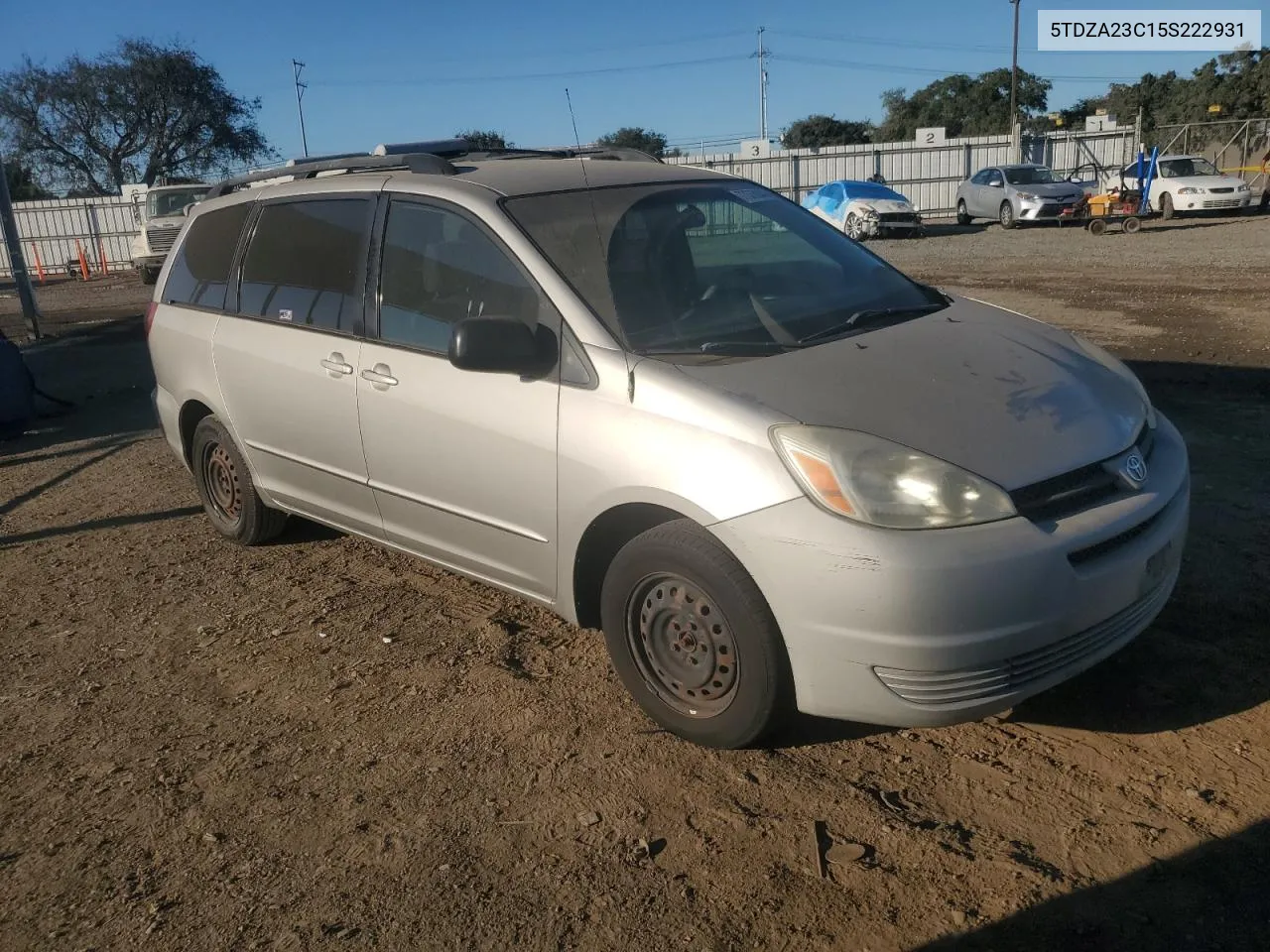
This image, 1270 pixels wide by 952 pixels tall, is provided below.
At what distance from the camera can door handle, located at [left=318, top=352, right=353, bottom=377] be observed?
4273 mm

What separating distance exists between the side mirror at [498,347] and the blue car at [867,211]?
23.3 metres

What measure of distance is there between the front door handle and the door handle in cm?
14

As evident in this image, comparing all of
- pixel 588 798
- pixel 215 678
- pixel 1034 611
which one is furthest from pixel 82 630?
pixel 1034 611

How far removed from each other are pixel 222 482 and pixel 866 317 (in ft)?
11.5

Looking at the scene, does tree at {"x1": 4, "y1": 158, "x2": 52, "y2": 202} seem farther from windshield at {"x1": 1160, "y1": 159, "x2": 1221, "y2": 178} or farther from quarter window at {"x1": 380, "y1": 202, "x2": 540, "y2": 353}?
quarter window at {"x1": 380, "y1": 202, "x2": 540, "y2": 353}

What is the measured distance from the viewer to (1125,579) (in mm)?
Result: 2986

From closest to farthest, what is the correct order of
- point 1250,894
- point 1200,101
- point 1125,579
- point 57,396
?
point 1250,894 < point 1125,579 < point 57,396 < point 1200,101

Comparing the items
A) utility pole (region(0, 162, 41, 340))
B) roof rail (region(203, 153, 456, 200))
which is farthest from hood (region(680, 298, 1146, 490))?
utility pole (region(0, 162, 41, 340))

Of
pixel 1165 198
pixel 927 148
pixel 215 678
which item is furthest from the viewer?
pixel 927 148

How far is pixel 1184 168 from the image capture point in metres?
26.4

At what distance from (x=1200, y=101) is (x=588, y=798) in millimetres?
58036

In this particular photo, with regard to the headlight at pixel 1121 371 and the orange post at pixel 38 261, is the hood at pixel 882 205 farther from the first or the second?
the orange post at pixel 38 261

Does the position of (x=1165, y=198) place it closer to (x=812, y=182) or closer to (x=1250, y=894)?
(x=812, y=182)

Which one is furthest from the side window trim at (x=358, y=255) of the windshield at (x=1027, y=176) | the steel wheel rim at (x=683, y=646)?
the windshield at (x=1027, y=176)
